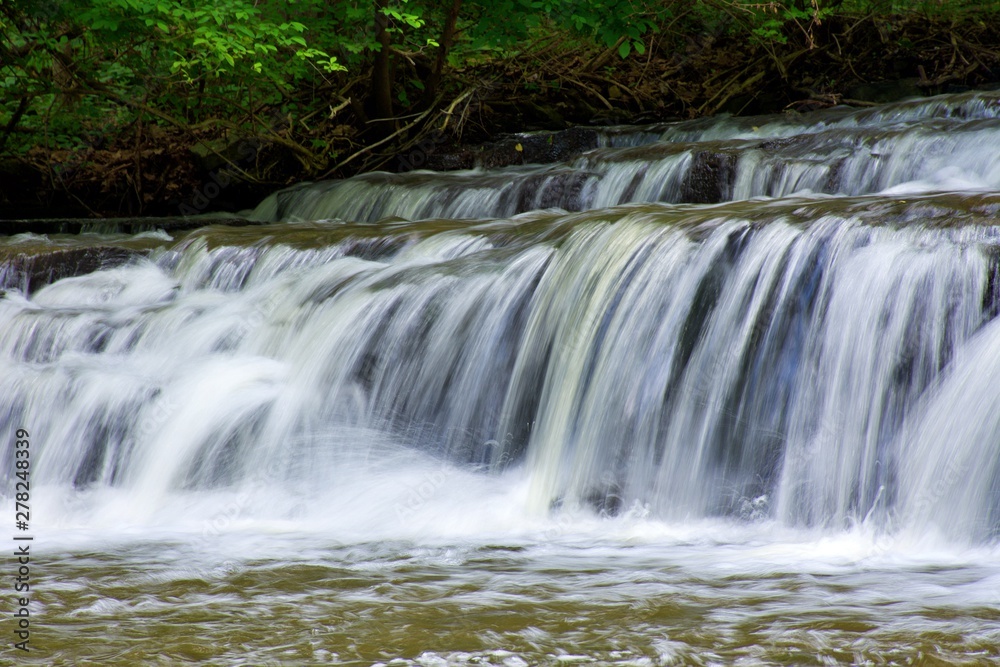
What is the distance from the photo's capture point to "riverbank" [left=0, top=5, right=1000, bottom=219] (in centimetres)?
1052

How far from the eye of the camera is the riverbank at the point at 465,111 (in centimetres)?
1052

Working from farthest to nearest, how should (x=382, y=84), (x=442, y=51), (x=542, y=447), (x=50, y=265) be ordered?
1. (x=382, y=84)
2. (x=442, y=51)
3. (x=50, y=265)
4. (x=542, y=447)

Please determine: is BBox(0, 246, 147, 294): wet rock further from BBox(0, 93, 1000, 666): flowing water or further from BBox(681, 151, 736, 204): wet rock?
BBox(681, 151, 736, 204): wet rock

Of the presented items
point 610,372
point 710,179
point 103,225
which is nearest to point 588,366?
point 610,372

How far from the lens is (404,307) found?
4.91 m

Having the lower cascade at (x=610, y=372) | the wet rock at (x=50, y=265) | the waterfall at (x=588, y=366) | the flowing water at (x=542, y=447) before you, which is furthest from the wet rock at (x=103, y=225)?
the lower cascade at (x=610, y=372)

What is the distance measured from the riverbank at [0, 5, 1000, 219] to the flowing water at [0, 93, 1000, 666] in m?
4.79

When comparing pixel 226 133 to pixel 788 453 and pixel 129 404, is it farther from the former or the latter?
pixel 788 453

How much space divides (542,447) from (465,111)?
7196 millimetres

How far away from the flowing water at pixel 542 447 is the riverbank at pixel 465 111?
4793 millimetres

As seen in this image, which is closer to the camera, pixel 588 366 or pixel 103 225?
pixel 588 366

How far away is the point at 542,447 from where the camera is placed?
411cm

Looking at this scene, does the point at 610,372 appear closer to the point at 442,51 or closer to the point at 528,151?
the point at 528,151

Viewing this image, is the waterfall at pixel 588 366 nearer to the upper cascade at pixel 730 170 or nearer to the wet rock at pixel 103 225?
the upper cascade at pixel 730 170
